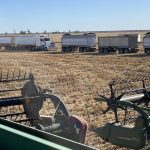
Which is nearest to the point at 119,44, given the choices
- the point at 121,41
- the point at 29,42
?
the point at 121,41

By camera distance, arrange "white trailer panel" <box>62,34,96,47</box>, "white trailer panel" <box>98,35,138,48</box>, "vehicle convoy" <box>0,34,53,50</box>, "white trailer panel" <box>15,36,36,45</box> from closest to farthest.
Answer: "white trailer panel" <box>98,35,138,48</box> → "white trailer panel" <box>62,34,96,47</box> → "vehicle convoy" <box>0,34,53,50</box> → "white trailer panel" <box>15,36,36,45</box>

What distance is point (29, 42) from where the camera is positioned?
6056cm

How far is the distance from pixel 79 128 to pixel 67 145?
10.1ft

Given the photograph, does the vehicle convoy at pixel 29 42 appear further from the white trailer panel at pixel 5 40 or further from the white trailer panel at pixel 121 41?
the white trailer panel at pixel 121 41

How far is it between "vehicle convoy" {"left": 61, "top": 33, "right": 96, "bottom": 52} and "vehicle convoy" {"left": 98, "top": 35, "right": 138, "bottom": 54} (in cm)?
209

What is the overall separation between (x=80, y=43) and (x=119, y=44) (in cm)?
663

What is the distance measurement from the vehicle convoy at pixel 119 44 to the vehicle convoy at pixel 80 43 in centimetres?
209

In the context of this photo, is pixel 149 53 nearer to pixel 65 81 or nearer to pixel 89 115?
pixel 65 81

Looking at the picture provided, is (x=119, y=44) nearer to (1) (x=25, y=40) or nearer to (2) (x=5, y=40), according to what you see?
(1) (x=25, y=40)

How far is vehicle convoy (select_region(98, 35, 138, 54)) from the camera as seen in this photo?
154 feet

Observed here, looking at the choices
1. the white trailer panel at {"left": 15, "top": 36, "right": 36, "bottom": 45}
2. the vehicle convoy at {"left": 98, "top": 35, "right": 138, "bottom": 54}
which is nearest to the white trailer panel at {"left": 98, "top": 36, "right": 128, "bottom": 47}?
the vehicle convoy at {"left": 98, "top": 35, "right": 138, "bottom": 54}

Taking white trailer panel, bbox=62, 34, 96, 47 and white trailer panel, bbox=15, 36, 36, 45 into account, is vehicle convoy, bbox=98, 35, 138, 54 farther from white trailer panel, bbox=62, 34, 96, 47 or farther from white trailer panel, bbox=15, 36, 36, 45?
white trailer panel, bbox=15, 36, 36, 45

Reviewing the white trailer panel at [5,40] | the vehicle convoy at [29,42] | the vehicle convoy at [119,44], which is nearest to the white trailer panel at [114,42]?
the vehicle convoy at [119,44]

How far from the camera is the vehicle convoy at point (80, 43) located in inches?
2023
